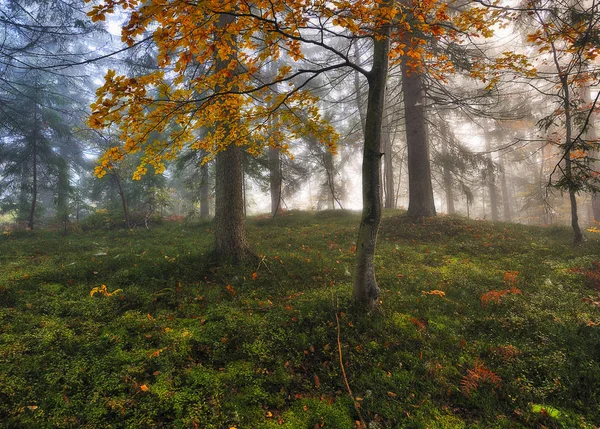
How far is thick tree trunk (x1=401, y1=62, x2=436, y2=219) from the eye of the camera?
10.1 metres

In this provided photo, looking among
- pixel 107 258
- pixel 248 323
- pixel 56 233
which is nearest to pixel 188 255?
pixel 107 258

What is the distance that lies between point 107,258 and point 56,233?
6.91 m

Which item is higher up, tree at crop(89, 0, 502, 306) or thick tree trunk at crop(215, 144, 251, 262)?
tree at crop(89, 0, 502, 306)

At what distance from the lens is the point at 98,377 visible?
10.4 ft

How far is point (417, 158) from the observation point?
34.0 feet

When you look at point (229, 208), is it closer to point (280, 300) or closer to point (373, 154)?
point (280, 300)

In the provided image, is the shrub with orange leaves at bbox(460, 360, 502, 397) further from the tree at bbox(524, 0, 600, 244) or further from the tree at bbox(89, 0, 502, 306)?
the tree at bbox(524, 0, 600, 244)

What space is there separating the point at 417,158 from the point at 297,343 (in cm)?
879

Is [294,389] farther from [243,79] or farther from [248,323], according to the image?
[243,79]

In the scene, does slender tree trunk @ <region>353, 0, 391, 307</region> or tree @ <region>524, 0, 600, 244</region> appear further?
tree @ <region>524, 0, 600, 244</region>

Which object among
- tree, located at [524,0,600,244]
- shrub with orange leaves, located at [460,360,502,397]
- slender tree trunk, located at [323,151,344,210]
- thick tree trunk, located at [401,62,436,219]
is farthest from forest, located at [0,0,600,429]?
thick tree trunk, located at [401,62,436,219]

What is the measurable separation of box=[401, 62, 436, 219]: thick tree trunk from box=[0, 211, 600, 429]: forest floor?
10.9 ft

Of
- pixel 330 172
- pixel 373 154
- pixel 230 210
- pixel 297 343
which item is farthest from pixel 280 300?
pixel 330 172

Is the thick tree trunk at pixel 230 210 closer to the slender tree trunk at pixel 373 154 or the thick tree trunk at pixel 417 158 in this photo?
the slender tree trunk at pixel 373 154
